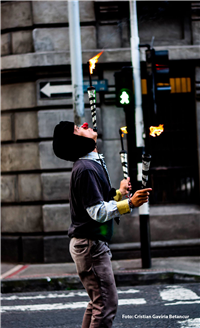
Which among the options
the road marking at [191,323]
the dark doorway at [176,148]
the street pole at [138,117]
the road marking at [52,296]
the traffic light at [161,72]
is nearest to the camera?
the road marking at [191,323]

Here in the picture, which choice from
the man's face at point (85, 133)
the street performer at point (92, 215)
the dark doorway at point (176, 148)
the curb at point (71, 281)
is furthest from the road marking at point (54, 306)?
the dark doorway at point (176, 148)

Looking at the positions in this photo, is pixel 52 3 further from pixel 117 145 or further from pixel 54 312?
pixel 54 312

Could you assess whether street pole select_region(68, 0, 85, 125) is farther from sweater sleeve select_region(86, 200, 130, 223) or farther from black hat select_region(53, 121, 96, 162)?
sweater sleeve select_region(86, 200, 130, 223)

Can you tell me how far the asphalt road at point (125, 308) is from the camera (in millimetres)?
4591

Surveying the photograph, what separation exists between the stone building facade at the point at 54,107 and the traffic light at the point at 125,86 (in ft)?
5.20

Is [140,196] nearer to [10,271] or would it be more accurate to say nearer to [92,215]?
[92,215]

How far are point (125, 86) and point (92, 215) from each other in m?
4.48

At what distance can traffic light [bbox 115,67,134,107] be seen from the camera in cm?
710

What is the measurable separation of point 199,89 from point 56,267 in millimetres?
4765

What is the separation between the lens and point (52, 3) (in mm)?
8797

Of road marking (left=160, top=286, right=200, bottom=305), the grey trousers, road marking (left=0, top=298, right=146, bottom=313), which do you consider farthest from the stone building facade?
the grey trousers

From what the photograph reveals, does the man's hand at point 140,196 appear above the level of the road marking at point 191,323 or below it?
above

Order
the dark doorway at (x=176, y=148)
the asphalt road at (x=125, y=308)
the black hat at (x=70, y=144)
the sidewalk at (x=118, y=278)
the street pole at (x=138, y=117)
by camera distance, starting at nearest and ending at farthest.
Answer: the black hat at (x=70, y=144) → the asphalt road at (x=125, y=308) → the sidewalk at (x=118, y=278) → the street pole at (x=138, y=117) → the dark doorway at (x=176, y=148)

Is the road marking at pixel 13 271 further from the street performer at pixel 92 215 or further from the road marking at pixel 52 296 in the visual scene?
the street performer at pixel 92 215
